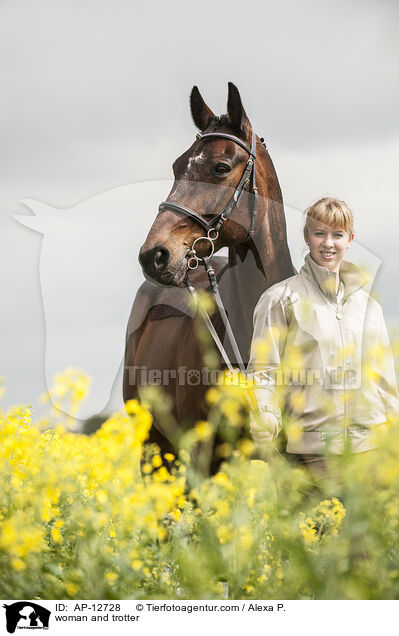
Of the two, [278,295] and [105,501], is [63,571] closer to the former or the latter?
[105,501]

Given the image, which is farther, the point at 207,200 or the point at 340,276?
the point at 207,200

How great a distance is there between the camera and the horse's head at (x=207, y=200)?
11.6 feet

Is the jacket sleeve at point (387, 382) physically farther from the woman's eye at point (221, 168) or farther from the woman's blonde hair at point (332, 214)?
the woman's eye at point (221, 168)

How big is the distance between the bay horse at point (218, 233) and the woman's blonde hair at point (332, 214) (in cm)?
54

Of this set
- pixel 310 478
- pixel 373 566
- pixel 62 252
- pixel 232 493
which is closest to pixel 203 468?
pixel 310 478

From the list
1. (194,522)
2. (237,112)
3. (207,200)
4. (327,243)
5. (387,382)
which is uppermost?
(237,112)

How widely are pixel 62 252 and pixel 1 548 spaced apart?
1698 mm

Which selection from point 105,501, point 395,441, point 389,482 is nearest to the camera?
point 395,441

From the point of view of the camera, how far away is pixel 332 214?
321 cm

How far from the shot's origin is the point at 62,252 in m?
4.05

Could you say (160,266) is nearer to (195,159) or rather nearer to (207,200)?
(207,200)

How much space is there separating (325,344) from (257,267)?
0.76 meters

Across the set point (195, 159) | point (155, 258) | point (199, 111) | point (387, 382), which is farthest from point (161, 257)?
point (387, 382)
